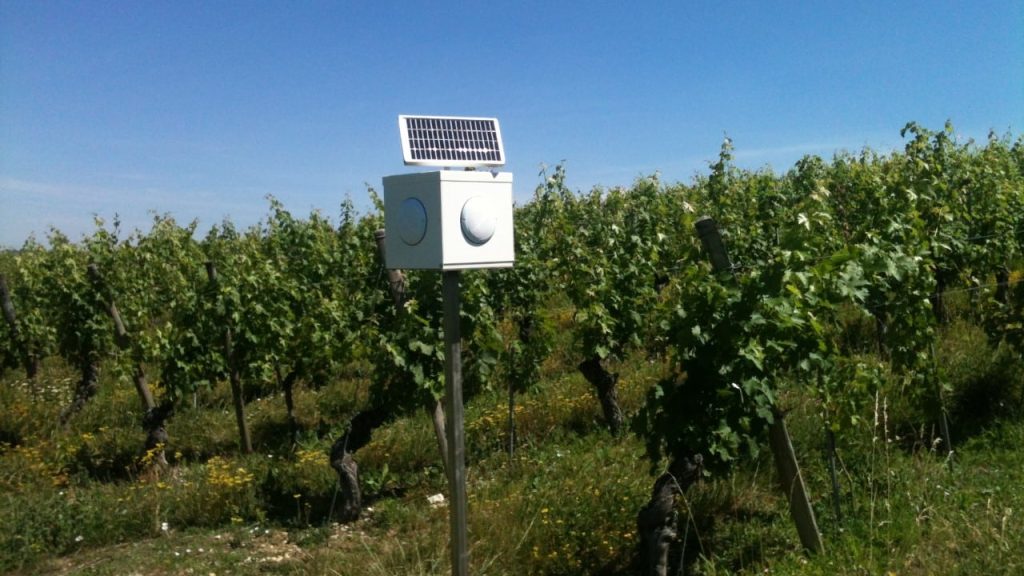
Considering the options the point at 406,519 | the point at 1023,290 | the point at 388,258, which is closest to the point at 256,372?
→ the point at 406,519

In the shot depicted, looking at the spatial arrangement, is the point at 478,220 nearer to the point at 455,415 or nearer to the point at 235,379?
the point at 455,415

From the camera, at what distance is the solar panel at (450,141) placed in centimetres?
330

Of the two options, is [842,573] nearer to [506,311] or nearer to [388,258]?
[388,258]

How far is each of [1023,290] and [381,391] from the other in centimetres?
520

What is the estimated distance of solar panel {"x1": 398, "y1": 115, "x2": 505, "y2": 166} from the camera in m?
3.30

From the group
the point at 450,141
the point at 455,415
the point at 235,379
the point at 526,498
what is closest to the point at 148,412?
the point at 235,379

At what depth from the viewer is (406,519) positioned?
586 centimetres

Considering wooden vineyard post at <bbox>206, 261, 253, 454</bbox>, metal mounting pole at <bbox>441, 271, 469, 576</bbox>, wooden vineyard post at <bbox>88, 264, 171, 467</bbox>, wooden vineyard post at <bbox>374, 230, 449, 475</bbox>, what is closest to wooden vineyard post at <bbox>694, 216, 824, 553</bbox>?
metal mounting pole at <bbox>441, 271, 469, 576</bbox>

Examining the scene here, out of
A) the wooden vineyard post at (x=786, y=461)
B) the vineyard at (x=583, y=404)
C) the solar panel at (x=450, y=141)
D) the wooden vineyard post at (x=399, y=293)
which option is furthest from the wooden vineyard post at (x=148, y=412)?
the wooden vineyard post at (x=786, y=461)

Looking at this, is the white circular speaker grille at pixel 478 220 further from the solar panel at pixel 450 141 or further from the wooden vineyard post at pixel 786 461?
the wooden vineyard post at pixel 786 461

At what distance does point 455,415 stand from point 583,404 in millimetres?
4799

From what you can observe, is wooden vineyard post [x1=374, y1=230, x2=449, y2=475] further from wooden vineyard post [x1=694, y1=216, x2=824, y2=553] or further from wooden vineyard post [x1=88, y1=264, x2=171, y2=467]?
wooden vineyard post [x1=88, y1=264, x2=171, y2=467]

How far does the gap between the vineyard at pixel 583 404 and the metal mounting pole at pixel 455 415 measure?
881 mm

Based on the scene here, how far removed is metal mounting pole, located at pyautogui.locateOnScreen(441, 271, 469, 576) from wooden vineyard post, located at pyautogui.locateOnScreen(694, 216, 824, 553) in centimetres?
150
